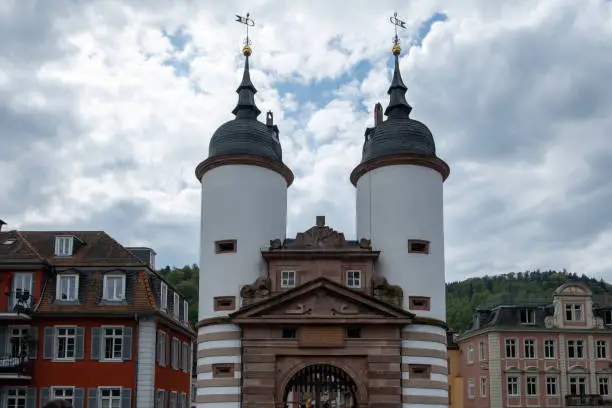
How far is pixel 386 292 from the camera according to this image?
1534 inches

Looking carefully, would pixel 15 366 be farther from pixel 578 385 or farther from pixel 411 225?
pixel 578 385

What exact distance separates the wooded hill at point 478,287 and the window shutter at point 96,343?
53.1 m

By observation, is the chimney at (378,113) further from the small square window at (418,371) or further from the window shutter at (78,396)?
the window shutter at (78,396)

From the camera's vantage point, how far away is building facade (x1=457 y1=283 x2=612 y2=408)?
62.9 metres

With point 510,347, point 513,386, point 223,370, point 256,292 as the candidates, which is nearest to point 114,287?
point 223,370

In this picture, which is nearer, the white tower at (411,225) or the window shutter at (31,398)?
the white tower at (411,225)

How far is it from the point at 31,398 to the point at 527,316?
37.3 meters

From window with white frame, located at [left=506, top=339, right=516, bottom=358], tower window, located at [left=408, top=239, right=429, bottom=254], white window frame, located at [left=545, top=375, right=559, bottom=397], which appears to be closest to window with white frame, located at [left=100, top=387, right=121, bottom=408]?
tower window, located at [left=408, top=239, right=429, bottom=254]

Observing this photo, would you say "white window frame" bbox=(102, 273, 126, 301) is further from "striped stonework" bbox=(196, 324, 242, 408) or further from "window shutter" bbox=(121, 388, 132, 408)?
"striped stonework" bbox=(196, 324, 242, 408)

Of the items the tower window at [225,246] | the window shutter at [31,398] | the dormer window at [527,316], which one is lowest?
the window shutter at [31,398]

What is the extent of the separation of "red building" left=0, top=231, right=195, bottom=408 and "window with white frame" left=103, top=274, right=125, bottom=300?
0.16 ft

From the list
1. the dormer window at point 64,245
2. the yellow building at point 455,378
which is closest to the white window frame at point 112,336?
the dormer window at point 64,245

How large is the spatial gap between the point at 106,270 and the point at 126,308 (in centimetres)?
250

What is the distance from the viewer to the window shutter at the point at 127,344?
41.1 metres
